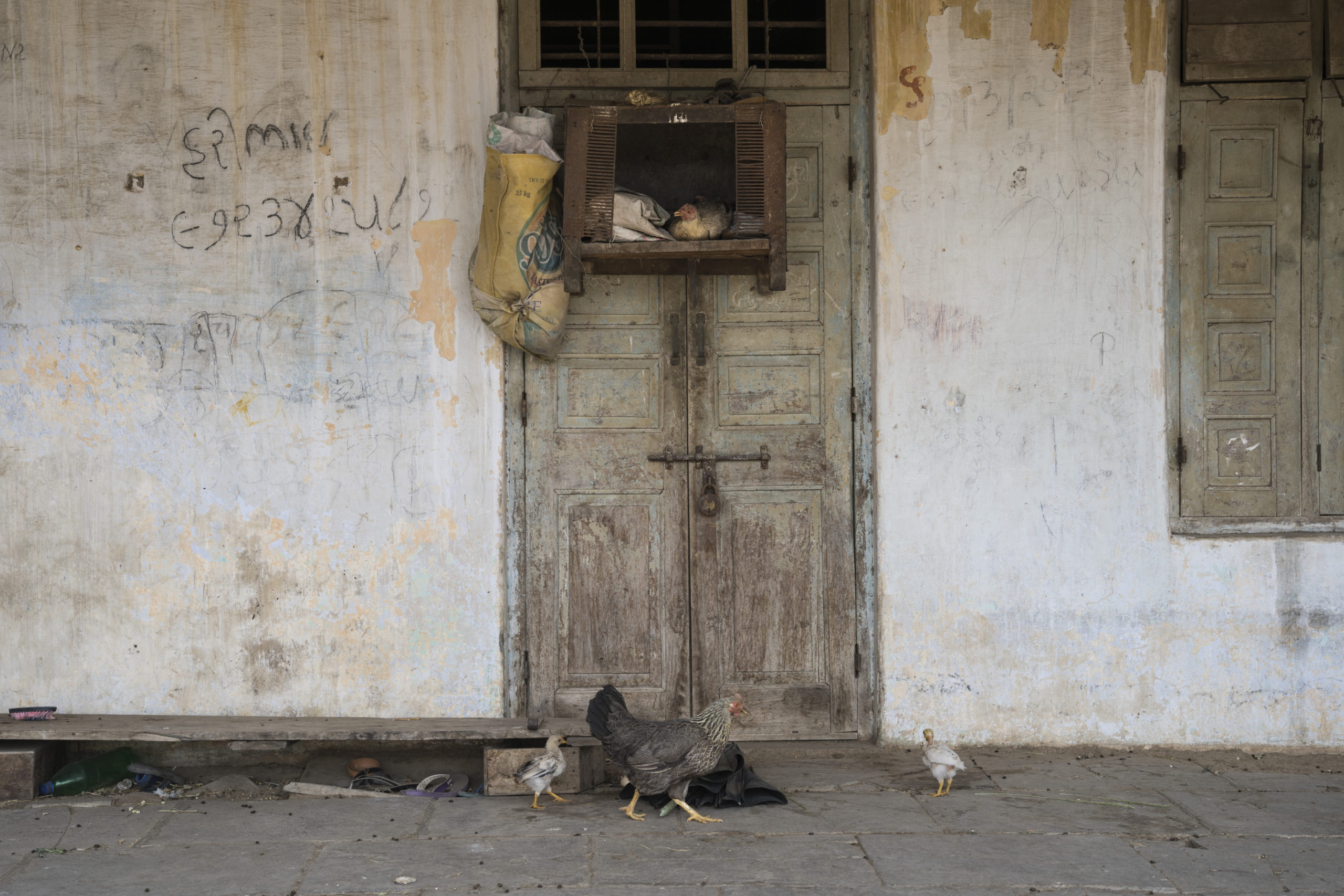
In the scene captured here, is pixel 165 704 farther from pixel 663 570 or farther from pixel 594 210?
pixel 594 210

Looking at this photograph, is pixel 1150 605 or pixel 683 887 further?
pixel 1150 605

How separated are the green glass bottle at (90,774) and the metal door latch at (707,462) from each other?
2811mm

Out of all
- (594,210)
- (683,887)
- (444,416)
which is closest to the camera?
(683,887)

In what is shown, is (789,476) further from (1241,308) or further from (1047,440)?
(1241,308)

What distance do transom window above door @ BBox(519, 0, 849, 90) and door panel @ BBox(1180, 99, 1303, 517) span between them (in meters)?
1.81

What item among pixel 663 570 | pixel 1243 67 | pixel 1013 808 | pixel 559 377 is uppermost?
pixel 1243 67

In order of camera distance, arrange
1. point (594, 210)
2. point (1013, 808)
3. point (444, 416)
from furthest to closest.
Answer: point (444, 416)
point (594, 210)
point (1013, 808)

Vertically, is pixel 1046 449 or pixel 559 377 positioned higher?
pixel 559 377

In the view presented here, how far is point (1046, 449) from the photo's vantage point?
5379mm

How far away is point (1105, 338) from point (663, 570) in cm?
244

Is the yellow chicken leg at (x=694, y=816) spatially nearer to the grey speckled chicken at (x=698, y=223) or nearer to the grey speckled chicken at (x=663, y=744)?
the grey speckled chicken at (x=663, y=744)

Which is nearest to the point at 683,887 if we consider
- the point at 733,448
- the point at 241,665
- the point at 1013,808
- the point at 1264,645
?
the point at 1013,808

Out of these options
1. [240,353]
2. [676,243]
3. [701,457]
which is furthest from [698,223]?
[240,353]

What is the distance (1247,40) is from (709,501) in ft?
11.2
